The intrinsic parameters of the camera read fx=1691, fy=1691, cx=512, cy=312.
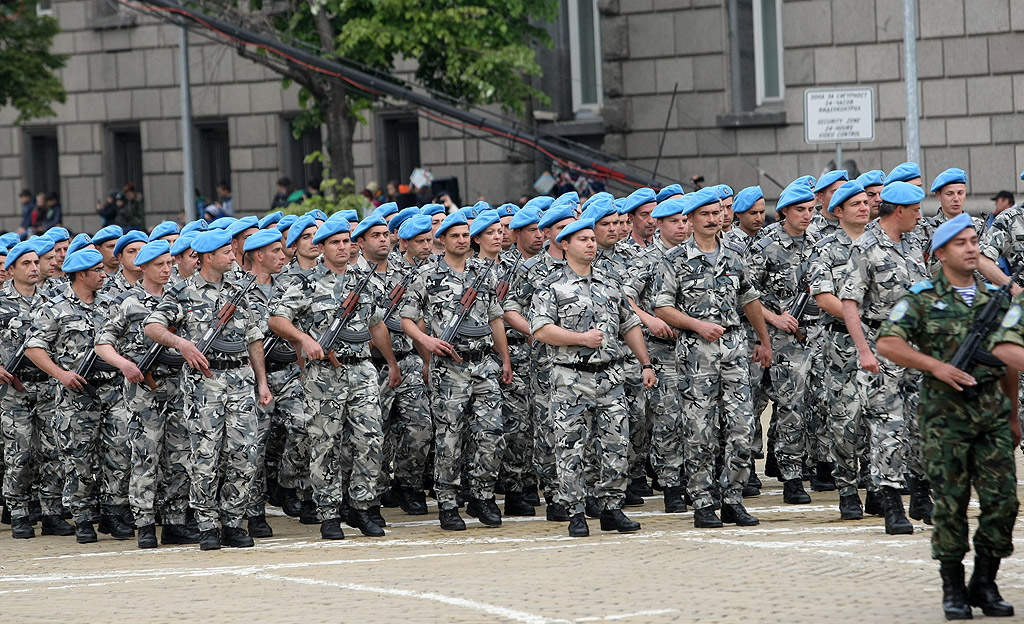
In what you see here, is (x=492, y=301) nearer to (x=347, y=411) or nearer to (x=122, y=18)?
(x=347, y=411)

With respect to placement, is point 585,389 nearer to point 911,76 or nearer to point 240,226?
point 240,226

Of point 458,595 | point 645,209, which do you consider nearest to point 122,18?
point 645,209

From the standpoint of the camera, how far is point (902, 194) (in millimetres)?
9906

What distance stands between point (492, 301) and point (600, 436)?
1433 millimetres

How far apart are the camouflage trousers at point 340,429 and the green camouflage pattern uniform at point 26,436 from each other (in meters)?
2.32

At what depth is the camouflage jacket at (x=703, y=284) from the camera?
34.1 feet

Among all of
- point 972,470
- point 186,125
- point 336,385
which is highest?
point 186,125

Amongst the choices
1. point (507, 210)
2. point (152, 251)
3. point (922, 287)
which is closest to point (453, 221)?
point (152, 251)

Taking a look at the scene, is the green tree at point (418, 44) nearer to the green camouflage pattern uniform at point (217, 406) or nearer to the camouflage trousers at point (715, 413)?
the green camouflage pattern uniform at point (217, 406)

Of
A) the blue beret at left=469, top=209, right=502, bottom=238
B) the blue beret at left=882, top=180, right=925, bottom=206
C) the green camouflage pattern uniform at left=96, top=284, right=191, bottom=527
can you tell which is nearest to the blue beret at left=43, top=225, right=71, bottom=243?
the green camouflage pattern uniform at left=96, top=284, right=191, bottom=527

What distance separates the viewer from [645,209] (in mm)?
12422

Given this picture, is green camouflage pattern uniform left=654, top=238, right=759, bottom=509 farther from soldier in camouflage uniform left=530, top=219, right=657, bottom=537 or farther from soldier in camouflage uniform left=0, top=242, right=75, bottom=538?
soldier in camouflage uniform left=0, top=242, right=75, bottom=538

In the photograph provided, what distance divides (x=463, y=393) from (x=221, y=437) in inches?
62.8

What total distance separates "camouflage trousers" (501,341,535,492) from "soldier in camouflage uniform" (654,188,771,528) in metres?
1.50
